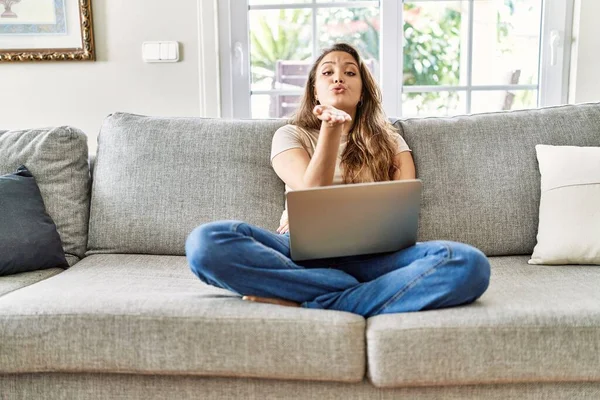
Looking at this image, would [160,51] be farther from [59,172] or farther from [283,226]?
[283,226]

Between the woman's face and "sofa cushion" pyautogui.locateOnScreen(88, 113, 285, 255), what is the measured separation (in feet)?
0.72

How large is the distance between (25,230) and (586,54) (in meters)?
2.25

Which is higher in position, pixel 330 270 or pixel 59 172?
pixel 59 172

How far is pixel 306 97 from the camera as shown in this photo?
2.06 m

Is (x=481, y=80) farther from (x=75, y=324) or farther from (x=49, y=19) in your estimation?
(x=75, y=324)

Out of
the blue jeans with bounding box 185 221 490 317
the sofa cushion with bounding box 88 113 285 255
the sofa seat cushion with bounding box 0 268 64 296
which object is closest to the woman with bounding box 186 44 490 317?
the blue jeans with bounding box 185 221 490 317

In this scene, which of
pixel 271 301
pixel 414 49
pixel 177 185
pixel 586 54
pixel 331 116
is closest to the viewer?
pixel 271 301

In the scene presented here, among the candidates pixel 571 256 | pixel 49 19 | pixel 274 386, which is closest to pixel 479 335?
pixel 274 386

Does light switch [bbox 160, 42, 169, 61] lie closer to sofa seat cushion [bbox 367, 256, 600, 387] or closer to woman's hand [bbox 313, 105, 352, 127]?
woman's hand [bbox 313, 105, 352, 127]

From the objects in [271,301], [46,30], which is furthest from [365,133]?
[46,30]

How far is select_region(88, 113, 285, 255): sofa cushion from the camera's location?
2.03 meters

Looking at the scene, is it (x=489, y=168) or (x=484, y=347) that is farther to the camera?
(x=489, y=168)

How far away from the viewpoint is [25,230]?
191 cm

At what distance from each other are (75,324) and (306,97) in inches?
39.6
